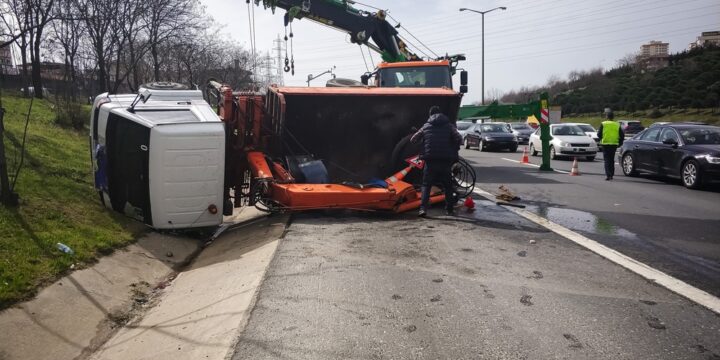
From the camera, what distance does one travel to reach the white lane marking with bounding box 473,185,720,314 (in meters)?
4.77

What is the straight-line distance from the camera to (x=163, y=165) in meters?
7.43

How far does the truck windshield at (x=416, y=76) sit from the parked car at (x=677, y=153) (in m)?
5.10

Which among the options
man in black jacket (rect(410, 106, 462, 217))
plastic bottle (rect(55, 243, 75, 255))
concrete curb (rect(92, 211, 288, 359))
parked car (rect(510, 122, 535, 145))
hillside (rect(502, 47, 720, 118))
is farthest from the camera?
hillside (rect(502, 47, 720, 118))

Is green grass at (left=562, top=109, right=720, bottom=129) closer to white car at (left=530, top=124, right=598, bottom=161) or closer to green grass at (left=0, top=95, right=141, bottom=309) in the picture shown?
white car at (left=530, top=124, right=598, bottom=161)

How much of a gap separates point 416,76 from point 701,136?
6.84 metres

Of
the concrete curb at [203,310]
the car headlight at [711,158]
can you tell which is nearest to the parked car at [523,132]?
the car headlight at [711,158]

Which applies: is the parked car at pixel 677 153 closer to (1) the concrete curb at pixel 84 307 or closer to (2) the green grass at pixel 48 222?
(1) the concrete curb at pixel 84 307

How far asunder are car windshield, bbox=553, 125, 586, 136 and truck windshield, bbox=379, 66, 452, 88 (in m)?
8.90

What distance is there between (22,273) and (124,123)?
2996 millimetres

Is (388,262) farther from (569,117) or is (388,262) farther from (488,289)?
(569,117)

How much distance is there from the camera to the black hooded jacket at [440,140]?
8531 mm

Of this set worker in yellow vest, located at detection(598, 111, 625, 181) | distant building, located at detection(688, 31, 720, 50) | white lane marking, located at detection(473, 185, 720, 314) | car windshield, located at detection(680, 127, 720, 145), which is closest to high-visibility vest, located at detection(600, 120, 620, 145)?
worker in yellow vest, located at detection(598, 111, 625, 181)

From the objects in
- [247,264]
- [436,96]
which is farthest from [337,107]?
[247,264]

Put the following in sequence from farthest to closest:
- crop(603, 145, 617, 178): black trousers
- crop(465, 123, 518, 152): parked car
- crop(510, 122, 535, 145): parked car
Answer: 1. crop(510, 122, 535, 145): parked car
2. crop(465, 123, 518, 152): parked car
3. crop(603, 145, 617, 178): black trousers
